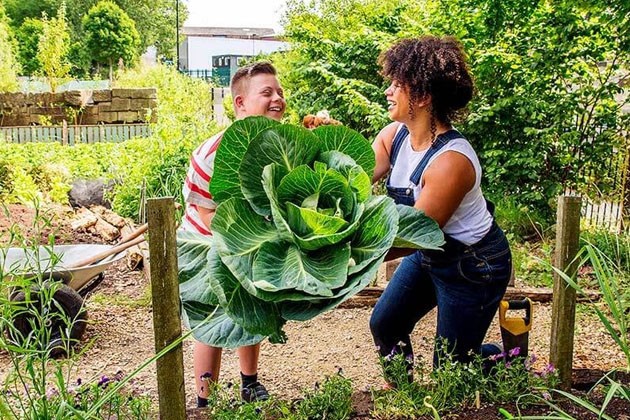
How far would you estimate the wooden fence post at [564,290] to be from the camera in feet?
6.62

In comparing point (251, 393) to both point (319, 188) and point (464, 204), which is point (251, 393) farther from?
point (319, 188)

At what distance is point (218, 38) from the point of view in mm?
59500

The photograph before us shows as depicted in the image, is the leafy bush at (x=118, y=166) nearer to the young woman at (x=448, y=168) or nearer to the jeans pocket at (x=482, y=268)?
the young woman at (x=448, y=168)

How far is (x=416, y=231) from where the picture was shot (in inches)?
Answer: 62.9

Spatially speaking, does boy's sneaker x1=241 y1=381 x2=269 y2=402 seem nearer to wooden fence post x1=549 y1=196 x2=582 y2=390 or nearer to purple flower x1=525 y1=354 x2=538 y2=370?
purple flower x1=525 y1=354 x2=538 y2=370

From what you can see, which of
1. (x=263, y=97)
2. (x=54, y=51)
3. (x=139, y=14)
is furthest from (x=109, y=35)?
(x=263, y=97)

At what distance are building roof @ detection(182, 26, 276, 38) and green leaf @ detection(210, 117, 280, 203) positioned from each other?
Answer: 58254 millimetres

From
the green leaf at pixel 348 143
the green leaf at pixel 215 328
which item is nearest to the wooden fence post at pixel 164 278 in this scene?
the green leaf at pixel 215 328

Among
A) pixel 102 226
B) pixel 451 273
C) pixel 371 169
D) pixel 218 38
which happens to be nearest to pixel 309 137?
pixel 371 169

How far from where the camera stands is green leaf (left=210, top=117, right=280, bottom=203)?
154 cm

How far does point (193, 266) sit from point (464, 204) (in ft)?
2.89

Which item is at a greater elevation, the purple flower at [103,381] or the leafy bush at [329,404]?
the purple flower at [103,381]

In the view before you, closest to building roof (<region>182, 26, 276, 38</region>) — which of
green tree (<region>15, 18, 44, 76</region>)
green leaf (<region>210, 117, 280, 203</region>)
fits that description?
green tree (<region>15, 18, 44, 76</region>)

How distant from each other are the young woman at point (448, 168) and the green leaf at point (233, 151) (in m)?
0.61
